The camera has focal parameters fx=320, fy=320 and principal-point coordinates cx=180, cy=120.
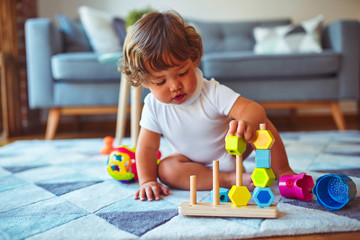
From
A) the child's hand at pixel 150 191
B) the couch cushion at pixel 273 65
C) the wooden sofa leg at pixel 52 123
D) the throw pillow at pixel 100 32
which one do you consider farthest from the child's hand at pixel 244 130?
the throw pillow at pixel 100 32

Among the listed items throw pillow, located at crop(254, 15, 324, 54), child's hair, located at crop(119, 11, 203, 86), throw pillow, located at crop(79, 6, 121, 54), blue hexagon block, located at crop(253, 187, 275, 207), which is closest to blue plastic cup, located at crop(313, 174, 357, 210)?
blue hexagon block, located at crop(253, 187, 275, 207)

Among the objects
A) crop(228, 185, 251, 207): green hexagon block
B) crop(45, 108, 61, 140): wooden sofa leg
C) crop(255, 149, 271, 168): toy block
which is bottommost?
crop(45, 108, 61, 140): wooden sofa leg

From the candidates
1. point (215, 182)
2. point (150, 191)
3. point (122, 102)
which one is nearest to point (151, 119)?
point (150, 191)

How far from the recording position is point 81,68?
1.78 metres

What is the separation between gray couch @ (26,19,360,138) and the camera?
5.89 ft

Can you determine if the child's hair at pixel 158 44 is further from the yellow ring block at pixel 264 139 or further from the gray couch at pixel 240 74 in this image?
the gray couch at pixel 240 74

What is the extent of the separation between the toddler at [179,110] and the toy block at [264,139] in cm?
11

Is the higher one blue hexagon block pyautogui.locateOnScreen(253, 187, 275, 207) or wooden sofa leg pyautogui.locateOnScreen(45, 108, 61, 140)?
blue hexagon block pyautogui.locateOnScreen(253, 187, 275, 207)

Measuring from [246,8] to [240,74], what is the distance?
3.58 ft

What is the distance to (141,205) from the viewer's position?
66cm

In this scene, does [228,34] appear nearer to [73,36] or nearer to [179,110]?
[73,36]

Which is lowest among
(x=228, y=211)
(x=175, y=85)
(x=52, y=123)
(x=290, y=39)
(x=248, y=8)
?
(x=52, y=123)

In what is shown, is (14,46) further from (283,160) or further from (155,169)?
(283,160)

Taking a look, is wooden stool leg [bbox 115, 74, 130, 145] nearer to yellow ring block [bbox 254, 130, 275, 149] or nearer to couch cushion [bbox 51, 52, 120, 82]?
couch cushion [bbox 51, 52, 120, 82]
